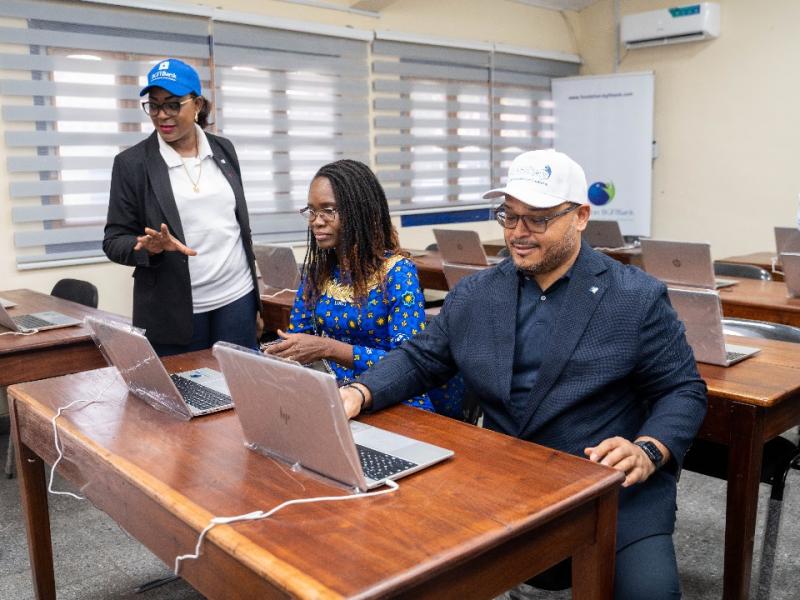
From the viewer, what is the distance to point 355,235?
218cm

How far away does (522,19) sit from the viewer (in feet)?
23.0

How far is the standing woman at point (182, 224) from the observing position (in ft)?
8.16

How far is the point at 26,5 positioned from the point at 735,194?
5404mm

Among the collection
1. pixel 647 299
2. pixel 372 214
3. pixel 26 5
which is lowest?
pixel 647 299

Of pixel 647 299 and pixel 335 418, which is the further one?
pixel 647 299

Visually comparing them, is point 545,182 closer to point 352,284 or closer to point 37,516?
point 352,284

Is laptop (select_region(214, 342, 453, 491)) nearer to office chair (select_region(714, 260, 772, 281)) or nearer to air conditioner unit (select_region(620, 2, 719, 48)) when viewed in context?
office chair (select_region(714, 260, 772, 281))

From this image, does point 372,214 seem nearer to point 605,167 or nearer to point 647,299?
point 647,299

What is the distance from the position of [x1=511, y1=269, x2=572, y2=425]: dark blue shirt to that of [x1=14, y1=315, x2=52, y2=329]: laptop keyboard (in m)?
1.92

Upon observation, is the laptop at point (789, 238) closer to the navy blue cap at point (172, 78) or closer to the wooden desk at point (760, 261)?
the wooden desk at point (760, 261)

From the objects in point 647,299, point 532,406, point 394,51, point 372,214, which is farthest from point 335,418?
point 394,51

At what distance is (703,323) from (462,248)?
2701 millimetres

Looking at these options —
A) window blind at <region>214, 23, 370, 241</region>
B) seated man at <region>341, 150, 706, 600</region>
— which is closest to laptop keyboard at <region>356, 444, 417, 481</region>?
seated man at <region>341, 150, 706, 600</region>

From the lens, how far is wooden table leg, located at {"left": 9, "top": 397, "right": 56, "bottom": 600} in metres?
2.00
